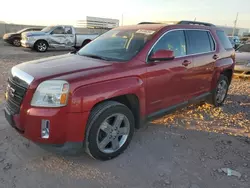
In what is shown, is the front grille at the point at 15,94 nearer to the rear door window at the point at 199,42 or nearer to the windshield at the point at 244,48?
the rear door window at the point at 199,42

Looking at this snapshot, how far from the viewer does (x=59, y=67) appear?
315cm

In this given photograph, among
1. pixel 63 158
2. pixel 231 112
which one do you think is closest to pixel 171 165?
pixel 63 158

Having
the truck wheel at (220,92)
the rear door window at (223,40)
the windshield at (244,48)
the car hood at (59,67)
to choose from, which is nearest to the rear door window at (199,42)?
the rear door window at (223,40)

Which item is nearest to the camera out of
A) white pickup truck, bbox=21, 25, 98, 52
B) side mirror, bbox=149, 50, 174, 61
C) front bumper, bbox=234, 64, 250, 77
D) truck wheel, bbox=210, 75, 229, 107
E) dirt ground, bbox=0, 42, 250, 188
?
dirt ground, bbox=0, 42, 250, 188

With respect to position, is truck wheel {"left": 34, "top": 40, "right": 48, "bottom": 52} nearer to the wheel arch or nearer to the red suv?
the red suv

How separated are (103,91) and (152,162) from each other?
1.19 meters

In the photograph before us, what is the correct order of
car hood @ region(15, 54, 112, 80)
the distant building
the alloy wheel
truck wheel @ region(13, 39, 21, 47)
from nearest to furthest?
car hood @ region(15, 54, 112, 80)
the alloy wheel
truck wheel @ region(13, 39, 21, 47)
the distant building

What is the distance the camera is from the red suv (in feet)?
8.84

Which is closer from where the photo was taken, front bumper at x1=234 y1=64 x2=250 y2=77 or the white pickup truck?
front bumper at x1=234 y1=64 x2=250 y2=77

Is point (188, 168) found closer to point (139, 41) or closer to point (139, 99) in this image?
point (139, 99)

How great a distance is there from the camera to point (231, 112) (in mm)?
5230

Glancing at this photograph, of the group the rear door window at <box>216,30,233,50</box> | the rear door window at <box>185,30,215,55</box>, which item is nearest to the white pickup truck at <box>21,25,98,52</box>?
the rear door window at <box>216,30,233,50</box>

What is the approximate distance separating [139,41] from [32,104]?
187 cm

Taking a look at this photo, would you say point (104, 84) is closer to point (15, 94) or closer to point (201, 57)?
point (15, 94)
